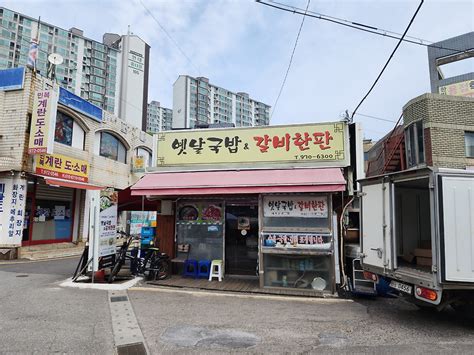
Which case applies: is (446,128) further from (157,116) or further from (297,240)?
(157,116)

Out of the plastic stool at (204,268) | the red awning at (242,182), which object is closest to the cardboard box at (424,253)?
the red awning at (242,182)

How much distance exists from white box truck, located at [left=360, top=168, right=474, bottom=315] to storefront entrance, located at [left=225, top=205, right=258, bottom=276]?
3.51 metres

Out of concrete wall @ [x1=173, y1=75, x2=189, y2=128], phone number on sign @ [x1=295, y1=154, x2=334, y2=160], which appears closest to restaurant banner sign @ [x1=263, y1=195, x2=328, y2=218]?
phone number on sign @ [x1=295, y1=154, x2=334, y2=160]

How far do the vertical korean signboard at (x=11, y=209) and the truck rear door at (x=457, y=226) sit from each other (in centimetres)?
1513

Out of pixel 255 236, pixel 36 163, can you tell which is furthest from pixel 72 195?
pixel 255 236

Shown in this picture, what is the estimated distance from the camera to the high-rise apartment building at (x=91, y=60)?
214 ft

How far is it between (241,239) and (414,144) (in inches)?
380

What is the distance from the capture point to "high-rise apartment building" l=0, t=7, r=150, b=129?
65250 millimetres

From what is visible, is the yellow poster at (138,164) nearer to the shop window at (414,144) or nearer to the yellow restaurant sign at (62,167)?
the yellow restaurant sign at (62,167)

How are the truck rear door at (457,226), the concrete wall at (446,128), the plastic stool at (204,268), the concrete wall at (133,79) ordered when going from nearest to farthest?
the truck rear door at (457,226) → the plastic stool at (204,268) → the concrete wall at (446,128) → the concrete wall at (133,79)

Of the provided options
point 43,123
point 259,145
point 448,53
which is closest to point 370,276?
point 259,145

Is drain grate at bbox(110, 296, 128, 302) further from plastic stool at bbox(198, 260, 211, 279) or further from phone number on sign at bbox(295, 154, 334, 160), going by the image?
phone number on sign at bbox(295, 154, 334, 160)

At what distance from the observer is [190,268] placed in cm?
962

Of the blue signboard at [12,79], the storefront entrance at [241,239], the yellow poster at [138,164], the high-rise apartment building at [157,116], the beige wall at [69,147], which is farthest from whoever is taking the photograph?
the high-rise apartment building at [157,116]
